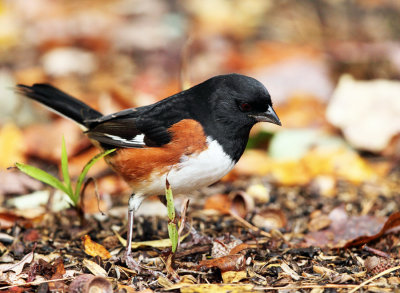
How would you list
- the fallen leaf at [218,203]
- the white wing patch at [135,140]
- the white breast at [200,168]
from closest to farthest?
the white breast at [200,168] < the white wing patch at [135,140] < the fallen leaf at [218,203]

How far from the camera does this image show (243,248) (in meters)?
3.30

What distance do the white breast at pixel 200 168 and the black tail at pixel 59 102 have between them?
102 centimetres

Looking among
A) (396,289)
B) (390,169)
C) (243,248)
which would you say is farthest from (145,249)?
(390,169)

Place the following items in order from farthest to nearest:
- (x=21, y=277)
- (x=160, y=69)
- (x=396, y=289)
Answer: (x=160, y=69), (x=21, y=277), (x=396, y=289)

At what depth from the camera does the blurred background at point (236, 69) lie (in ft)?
16.5

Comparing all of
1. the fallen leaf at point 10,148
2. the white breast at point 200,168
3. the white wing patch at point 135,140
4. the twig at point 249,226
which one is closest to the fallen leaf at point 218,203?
the twig at point 249,226

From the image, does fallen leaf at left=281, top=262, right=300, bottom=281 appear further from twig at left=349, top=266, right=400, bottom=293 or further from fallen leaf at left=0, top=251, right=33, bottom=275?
fallen leaf at left=0, top=251, right=33, bottom=275

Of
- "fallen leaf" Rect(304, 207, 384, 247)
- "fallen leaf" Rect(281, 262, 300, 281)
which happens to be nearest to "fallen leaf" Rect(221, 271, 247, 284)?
"fallen leaf" Rect(281, 262, 300, 281)

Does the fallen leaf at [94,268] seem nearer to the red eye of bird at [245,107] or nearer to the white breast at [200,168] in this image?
the white breast at [200,168]

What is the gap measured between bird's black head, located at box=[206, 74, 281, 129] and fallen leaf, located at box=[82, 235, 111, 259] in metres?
1.02

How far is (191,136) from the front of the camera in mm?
3332

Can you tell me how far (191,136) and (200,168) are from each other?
0.19 metres

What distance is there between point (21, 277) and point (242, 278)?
1.15 metres

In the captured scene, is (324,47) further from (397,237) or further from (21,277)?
(21,277)
